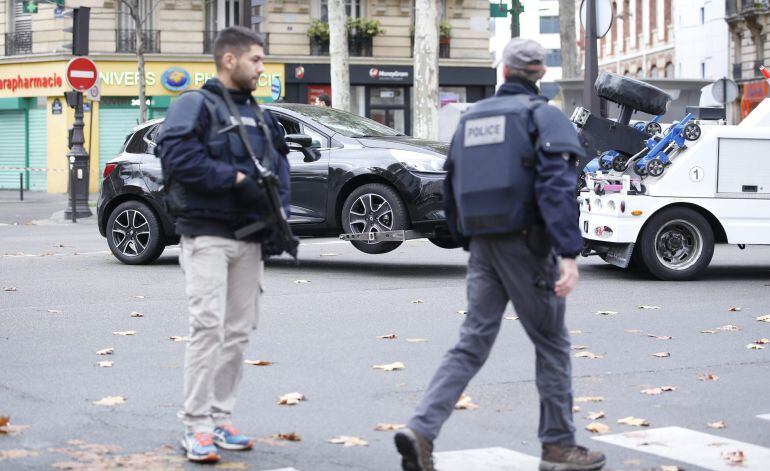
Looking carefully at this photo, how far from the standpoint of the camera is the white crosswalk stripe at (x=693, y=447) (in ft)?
18.7

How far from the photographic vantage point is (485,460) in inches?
224

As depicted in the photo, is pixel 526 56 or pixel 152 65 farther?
pixel 152 65

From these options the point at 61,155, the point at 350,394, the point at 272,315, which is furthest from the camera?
the point at 61,155

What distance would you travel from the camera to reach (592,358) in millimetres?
8594

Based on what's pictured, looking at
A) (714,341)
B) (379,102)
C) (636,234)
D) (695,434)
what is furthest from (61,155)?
(695,434)

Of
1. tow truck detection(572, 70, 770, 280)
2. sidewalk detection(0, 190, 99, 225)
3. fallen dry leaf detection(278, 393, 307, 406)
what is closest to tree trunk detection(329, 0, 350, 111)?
sidewalk detection(0, 190, 99, 225)

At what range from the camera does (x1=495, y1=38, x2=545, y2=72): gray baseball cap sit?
544 cm

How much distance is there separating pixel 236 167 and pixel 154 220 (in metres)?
8.98

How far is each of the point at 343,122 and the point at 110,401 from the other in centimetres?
765

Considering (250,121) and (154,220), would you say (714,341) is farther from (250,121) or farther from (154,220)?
(154,220)

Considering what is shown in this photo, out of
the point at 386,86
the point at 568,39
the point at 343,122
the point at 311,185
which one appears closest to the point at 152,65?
the point at 386,86

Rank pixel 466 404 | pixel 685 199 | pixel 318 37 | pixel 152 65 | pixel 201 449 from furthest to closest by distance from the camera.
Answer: pixel 318 37 < pixel 152 65 < pixel 685 199 < pixel 466 404 < pixel 201 449

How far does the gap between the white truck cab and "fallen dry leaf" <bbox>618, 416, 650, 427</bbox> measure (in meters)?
6.53

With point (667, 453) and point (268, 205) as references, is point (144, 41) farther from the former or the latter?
point (667, 453)
